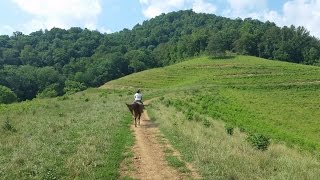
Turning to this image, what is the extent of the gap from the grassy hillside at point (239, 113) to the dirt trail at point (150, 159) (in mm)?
830

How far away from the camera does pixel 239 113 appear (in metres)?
44.9

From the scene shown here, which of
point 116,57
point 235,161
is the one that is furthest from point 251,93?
point 116,57

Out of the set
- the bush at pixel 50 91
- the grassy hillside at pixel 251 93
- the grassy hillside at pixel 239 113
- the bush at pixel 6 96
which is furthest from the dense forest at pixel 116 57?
the grassy hillside at pixel 239 113

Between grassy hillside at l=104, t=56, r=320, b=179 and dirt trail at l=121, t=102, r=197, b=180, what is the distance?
2.72ft

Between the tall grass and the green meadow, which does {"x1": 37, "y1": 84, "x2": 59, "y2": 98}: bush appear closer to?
the green meadow

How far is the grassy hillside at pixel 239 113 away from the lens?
1558cm

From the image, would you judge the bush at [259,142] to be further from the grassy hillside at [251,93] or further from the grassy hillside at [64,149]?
the grassy hillside at [251,93]

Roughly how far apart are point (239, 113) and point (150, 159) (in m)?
30.2

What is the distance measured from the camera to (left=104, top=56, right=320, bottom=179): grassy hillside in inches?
613

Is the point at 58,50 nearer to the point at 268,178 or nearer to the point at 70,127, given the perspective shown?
the point at 70,127

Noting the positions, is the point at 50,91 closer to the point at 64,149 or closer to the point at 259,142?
the point at 259,142

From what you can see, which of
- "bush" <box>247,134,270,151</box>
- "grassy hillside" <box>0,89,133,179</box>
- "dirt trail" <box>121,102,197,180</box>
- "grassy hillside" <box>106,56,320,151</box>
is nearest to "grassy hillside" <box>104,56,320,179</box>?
"grassy hillside" <box>106,56,320,151</box>

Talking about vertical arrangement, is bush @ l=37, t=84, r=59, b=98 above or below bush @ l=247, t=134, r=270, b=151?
above

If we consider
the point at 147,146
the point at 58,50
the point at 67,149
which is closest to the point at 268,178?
the point at 147,146
